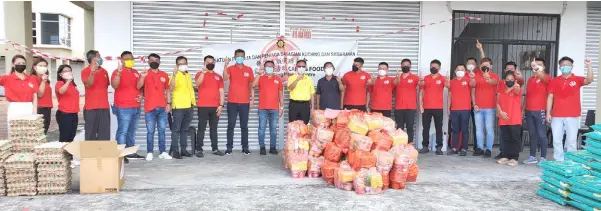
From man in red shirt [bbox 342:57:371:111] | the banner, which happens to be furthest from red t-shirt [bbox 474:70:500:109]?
the banner

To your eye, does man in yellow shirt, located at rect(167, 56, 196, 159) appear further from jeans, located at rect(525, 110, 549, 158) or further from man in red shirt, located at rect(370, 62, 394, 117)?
jeans, located at rect(525, 110, 549, 158)

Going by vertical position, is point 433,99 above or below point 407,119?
above

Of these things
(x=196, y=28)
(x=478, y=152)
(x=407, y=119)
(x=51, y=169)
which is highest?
(x=196, y=28)

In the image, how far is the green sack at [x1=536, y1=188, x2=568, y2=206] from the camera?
15.1ft

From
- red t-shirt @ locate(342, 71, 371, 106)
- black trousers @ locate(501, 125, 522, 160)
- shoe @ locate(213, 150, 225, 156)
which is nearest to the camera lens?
black trousers @ locate(501, 125, 522, 160)

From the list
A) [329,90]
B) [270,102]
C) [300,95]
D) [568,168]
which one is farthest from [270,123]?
[568,168]

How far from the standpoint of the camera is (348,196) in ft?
15.9

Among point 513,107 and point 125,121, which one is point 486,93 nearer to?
point 513,107

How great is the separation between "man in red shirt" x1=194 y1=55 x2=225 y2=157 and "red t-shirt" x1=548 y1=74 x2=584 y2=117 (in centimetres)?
516

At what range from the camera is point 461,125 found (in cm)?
768

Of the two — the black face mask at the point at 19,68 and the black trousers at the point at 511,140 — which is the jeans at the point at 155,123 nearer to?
the black face mask at the point at 19,68

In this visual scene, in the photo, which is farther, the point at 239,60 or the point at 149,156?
the point at 239,60

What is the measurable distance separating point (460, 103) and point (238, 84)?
380 centimetres

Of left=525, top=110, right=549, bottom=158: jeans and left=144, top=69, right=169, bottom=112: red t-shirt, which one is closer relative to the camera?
left=144, top=69, right=169, bottom=112: red t-shirt
